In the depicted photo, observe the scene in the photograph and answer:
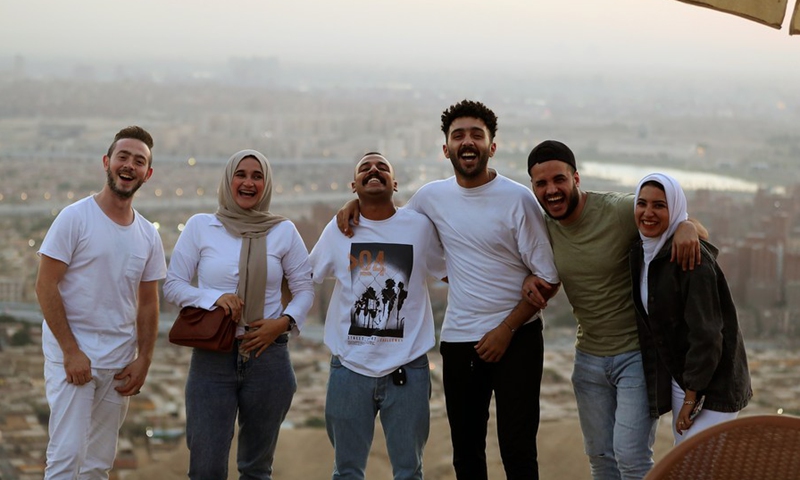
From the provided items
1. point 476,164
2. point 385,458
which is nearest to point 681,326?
point 476,164

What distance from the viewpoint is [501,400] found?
314 centimetres

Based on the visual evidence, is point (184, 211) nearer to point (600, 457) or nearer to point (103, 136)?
point (103, 136)

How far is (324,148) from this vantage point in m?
35.5

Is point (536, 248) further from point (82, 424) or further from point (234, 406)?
point (82, 424)

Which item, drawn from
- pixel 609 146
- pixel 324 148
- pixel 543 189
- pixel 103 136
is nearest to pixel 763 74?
pixel 609 146

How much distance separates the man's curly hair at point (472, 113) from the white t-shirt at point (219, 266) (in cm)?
72

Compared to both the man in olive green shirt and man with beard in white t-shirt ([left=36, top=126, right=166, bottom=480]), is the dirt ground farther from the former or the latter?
man with beard in white t-shirt ([left=36, top=126, right=166, bottom=480])

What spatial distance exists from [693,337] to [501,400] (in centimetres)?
71

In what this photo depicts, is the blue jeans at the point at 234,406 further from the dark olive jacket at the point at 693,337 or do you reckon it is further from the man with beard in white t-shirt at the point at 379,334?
the dark olive jacket at the point at 693,337

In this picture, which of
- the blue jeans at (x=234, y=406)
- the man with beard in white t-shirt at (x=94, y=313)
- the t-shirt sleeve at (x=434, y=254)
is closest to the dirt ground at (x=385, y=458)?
the t-shirt sleeve at (x=434, y=254)

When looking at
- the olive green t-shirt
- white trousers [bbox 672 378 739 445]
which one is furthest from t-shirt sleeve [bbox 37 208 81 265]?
white trousers [bbox 672 378 739 445]

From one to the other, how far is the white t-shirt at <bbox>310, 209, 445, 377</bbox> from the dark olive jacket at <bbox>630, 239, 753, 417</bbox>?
30.7 inches

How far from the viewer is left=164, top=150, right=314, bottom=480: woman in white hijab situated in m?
3.13

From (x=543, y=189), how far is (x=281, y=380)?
3.82ft
